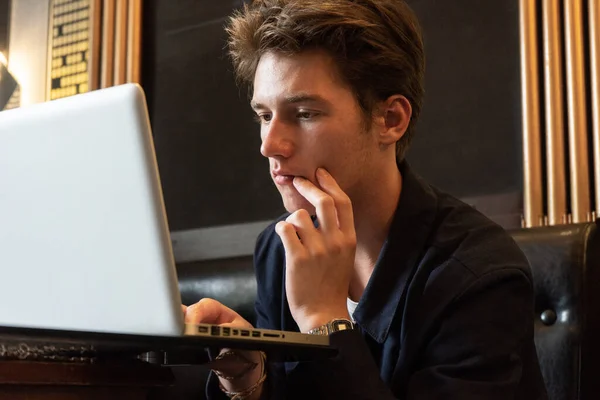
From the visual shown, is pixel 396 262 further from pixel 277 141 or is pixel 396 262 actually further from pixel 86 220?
pixel 86 220

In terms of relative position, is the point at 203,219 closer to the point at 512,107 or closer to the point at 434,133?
the point at 434,133

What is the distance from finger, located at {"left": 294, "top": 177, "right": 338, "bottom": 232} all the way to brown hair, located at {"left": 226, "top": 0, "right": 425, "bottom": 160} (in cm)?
20

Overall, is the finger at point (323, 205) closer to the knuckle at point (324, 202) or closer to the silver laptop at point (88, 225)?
the knuckle at point (324, 202)

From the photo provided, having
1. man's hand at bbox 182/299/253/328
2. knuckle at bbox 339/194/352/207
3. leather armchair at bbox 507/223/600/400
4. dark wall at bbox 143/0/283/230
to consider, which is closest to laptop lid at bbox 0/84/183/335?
man's hand at bbox 182/299/253/328

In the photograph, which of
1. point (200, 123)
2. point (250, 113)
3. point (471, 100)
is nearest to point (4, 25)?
point (200, 123)

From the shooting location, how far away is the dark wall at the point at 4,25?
9.14 feet

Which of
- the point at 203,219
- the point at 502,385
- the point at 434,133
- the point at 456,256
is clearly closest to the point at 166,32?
the point at 203,219

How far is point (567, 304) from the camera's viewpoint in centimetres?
128

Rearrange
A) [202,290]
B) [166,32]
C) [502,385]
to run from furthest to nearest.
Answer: [166,32] < [202,290] < [502,385]

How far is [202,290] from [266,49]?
0.64 m

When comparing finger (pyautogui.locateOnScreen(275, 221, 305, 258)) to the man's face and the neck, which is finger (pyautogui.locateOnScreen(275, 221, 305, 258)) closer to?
the man's face

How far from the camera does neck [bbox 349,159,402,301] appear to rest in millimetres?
1261

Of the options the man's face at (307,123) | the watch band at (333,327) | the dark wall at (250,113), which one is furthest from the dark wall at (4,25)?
the watch band at (333,327)

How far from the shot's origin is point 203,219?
7.95 feet
